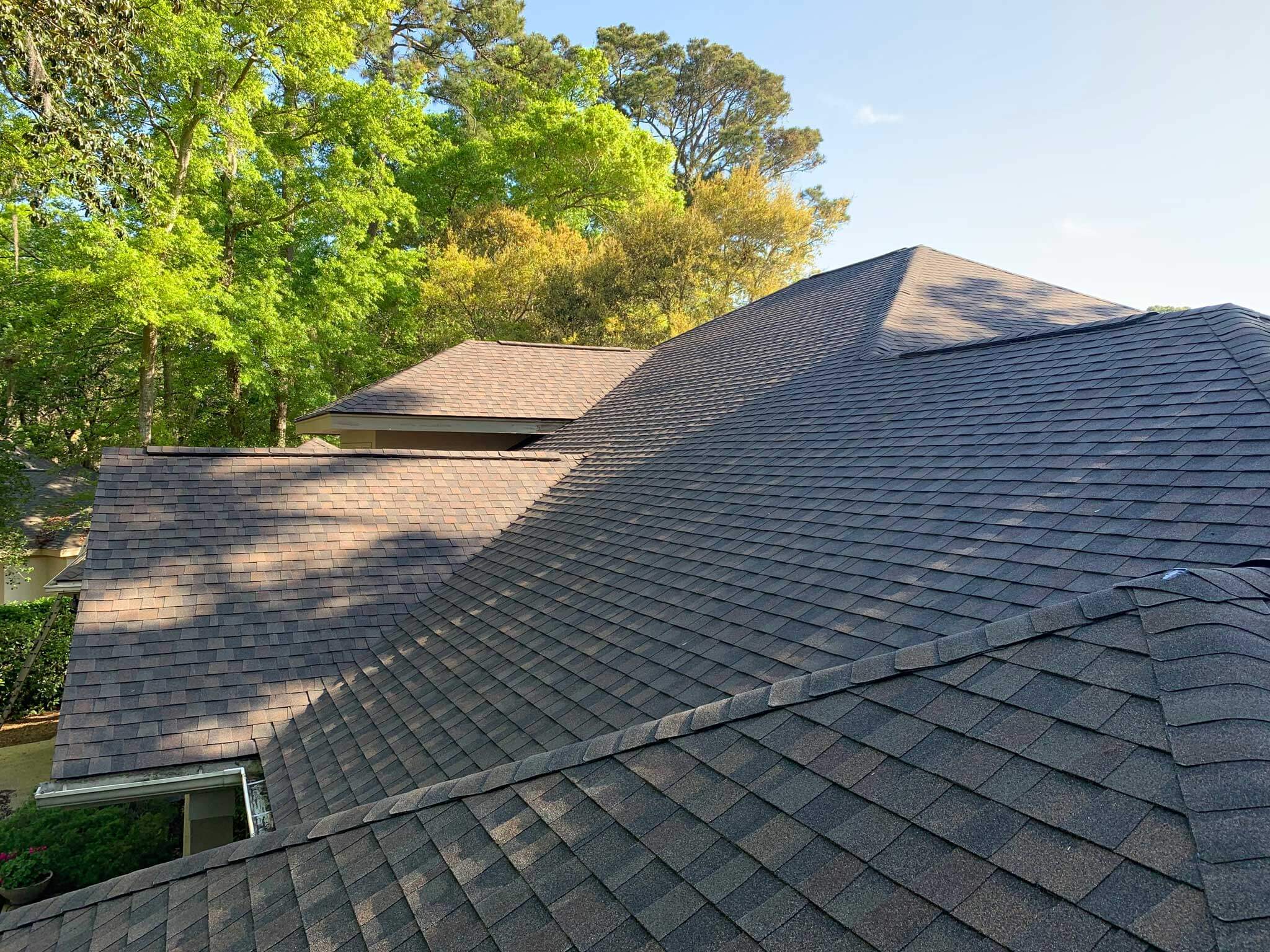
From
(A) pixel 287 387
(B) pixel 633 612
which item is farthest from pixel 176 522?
(A) pixel 287 387

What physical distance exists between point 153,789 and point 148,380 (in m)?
16.2

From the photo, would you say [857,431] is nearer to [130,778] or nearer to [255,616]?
[255,616]

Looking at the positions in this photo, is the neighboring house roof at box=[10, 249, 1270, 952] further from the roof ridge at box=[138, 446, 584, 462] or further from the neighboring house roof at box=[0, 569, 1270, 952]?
the roof ridge at box=[138, 446, 584, 462]

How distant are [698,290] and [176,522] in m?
19.4

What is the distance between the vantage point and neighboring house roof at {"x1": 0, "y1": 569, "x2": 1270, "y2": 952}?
189 cm

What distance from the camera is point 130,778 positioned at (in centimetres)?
550

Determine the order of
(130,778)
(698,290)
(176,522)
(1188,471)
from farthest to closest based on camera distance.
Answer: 1. (698,290)
2. (176,522)
3. (130,778)
4. (1188,471)

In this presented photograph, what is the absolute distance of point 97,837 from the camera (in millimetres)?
8641

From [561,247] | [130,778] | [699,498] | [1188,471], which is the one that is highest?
[561,247]

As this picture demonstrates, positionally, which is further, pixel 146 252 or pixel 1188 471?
pixel 146 252

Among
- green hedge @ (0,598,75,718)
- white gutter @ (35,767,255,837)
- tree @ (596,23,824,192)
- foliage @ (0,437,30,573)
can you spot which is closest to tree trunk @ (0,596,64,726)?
green hedge @ (0,598,75,718)

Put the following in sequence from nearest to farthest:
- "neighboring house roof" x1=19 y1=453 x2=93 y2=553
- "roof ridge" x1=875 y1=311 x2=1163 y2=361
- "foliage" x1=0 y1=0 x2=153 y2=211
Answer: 1. "roof ridge" x1=875 y1=311 x2=1163 y2=361
2. "foliage" x1=0 y1=0 x2=153 y2=211
3. "neighboring house roof" x1=19 y1=453 x2=93 y2=553

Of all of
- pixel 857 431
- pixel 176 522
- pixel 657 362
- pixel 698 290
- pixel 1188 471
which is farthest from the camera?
pixel 698 290

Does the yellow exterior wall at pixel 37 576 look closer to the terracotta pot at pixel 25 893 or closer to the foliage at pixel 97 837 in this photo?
the foliage at pixel 97 837
